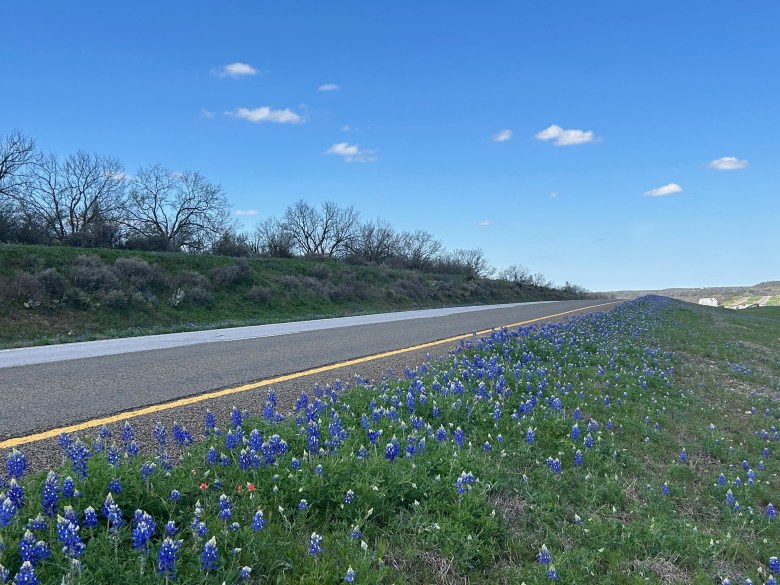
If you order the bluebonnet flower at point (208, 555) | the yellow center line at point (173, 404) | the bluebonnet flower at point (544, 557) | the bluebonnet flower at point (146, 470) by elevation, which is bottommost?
the bluebonnet flower at point (544, 557)

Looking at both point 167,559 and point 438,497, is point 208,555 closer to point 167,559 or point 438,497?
point 167,559

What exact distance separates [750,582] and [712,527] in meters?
1.10

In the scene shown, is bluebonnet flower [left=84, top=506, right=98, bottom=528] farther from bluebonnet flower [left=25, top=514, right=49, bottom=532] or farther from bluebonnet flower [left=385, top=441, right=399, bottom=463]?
bluebonnet flower [left=385, top=441, right=399, bottom=463]

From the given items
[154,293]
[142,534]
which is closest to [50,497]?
[142,534]

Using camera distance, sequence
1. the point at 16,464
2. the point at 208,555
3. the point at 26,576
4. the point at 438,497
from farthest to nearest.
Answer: the point at 438,497 → the point at 16,464 → the point at 208,555 → the point at 26,576

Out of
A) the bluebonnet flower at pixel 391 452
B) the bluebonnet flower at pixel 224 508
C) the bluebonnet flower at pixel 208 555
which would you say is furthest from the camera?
the bluebonnet flower at pixel 391 452

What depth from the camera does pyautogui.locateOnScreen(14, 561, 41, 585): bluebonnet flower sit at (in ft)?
7.23

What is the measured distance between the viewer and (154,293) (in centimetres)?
2491

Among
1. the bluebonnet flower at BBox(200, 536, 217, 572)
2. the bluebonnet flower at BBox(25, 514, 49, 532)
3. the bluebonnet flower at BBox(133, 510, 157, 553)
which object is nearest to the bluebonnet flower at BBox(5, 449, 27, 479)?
the bluebonnet flower at BBox(25, 514, 49, 532)

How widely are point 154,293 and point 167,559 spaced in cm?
2466

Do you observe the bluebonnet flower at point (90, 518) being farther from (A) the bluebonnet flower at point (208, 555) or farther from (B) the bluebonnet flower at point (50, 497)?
(A) the bluebonnet flower at point (208, 555)

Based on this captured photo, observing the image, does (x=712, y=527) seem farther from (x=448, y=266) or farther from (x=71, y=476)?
(x=448, y=266)

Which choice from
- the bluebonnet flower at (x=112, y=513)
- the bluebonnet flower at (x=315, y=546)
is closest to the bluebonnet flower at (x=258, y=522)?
the bluebonnet flower at (x=315, y=546)

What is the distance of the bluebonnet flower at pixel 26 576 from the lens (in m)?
2.20
